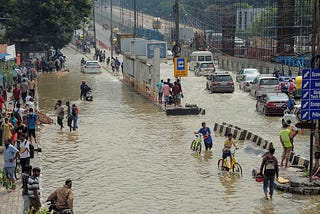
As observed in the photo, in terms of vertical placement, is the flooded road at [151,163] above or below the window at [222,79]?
below

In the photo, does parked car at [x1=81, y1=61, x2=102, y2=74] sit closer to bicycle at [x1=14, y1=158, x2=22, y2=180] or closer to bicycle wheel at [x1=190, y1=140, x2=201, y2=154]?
bicycle wheel at [x1=190, y1=140, x2=201, y2=154]

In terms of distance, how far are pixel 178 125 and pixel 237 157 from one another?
26.8 ft

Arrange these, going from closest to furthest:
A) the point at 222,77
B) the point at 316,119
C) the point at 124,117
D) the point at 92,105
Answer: the point at 316,119, the point at 124,117, the point at 92,105, the point at 222,77

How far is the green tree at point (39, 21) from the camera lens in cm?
7550

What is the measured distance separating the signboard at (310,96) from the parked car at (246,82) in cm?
2853

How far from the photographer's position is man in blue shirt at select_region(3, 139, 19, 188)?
64.6 ft

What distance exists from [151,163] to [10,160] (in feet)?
18.8

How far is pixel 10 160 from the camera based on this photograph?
776 inches

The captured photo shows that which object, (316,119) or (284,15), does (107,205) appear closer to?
(316,119)

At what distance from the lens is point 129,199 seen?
19.3 meters

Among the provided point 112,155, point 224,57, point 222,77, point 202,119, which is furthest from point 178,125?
point 224,57

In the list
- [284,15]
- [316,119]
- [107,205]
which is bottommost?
[107,205]

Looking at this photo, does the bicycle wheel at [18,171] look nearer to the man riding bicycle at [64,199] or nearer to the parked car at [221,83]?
the man riding bicycle at [64,199]

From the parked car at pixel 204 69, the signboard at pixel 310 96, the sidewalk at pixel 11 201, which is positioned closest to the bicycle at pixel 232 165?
the signboard at pixel 310 96
